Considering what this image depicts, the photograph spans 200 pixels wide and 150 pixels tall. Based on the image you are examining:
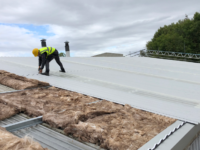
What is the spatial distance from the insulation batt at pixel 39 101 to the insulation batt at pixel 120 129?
2.64ft

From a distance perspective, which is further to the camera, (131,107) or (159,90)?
(159,90)

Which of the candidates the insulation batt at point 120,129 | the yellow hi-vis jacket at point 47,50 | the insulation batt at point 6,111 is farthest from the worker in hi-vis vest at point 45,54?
the insulation batt at point 120,129

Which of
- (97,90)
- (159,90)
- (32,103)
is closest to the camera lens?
(32,103)

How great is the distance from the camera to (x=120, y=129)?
240 centimetres

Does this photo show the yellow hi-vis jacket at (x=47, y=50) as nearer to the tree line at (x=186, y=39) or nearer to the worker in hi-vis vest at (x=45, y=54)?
the worker in hi-vis vest at (x=45, y=54)

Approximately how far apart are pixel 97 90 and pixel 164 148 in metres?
2.59

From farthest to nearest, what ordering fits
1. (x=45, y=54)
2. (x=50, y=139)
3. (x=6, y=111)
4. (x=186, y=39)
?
1. (x=186, y=39)
2. (x=45, y=54)
3. (x=6, y=111)
4. (x=50, y=139)

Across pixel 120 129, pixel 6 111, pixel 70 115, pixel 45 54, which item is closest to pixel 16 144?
pixel 70 115

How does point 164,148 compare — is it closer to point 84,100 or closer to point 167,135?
point 167,135

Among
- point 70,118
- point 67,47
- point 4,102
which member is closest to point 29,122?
point 70,118

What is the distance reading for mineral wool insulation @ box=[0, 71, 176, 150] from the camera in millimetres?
2193

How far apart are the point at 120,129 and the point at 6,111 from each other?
1.80 m

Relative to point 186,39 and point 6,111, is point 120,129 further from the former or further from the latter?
point 186,39

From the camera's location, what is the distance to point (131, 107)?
11.0ft
